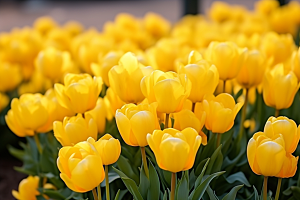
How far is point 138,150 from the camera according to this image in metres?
1.25

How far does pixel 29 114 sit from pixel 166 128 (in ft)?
1.44

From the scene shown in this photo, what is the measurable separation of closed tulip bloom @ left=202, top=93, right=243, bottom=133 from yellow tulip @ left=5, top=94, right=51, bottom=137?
0.48 metres

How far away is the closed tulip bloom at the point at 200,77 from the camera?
3.43ft

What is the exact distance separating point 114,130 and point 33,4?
11468 millimetres

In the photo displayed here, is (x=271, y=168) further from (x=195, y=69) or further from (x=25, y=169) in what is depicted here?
(x=25, y=169)

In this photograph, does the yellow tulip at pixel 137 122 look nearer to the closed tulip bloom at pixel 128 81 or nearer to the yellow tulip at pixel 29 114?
the closed tulip bloom at pixel 128 81

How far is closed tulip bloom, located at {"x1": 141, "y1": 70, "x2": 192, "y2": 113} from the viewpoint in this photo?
0.94 metres

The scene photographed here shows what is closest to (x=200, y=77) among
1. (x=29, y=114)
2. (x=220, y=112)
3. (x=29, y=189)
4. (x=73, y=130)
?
(x=220, y=112)

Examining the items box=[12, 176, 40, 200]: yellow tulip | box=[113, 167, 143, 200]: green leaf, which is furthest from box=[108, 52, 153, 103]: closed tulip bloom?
box=[12, 176, 40, 200]: yellow tulip

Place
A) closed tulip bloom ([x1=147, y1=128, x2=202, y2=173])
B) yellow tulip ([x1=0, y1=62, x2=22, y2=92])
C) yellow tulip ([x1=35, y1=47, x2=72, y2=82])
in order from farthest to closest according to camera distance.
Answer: yellow tulip ([x1=0, y1=62, x2=22, y2=92]) → yellow tulip ([x1=35, y1=47, x2=72, y2=82]) → closed tulip bloom ([x1=147, y1=128, x2=202, y2=173])

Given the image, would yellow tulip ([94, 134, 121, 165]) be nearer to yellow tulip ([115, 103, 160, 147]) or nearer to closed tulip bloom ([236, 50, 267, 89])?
yellow tulip ([115, 103, 160, 147])

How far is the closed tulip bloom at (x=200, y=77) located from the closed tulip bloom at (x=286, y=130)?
0.64 feet

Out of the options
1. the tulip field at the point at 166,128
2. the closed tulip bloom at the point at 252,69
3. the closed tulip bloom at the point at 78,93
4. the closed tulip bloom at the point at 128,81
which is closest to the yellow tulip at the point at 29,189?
the tulip field at the point at 166,128

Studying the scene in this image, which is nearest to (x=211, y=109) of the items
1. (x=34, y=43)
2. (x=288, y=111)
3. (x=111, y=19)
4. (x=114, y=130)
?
(x=114, y=130)
